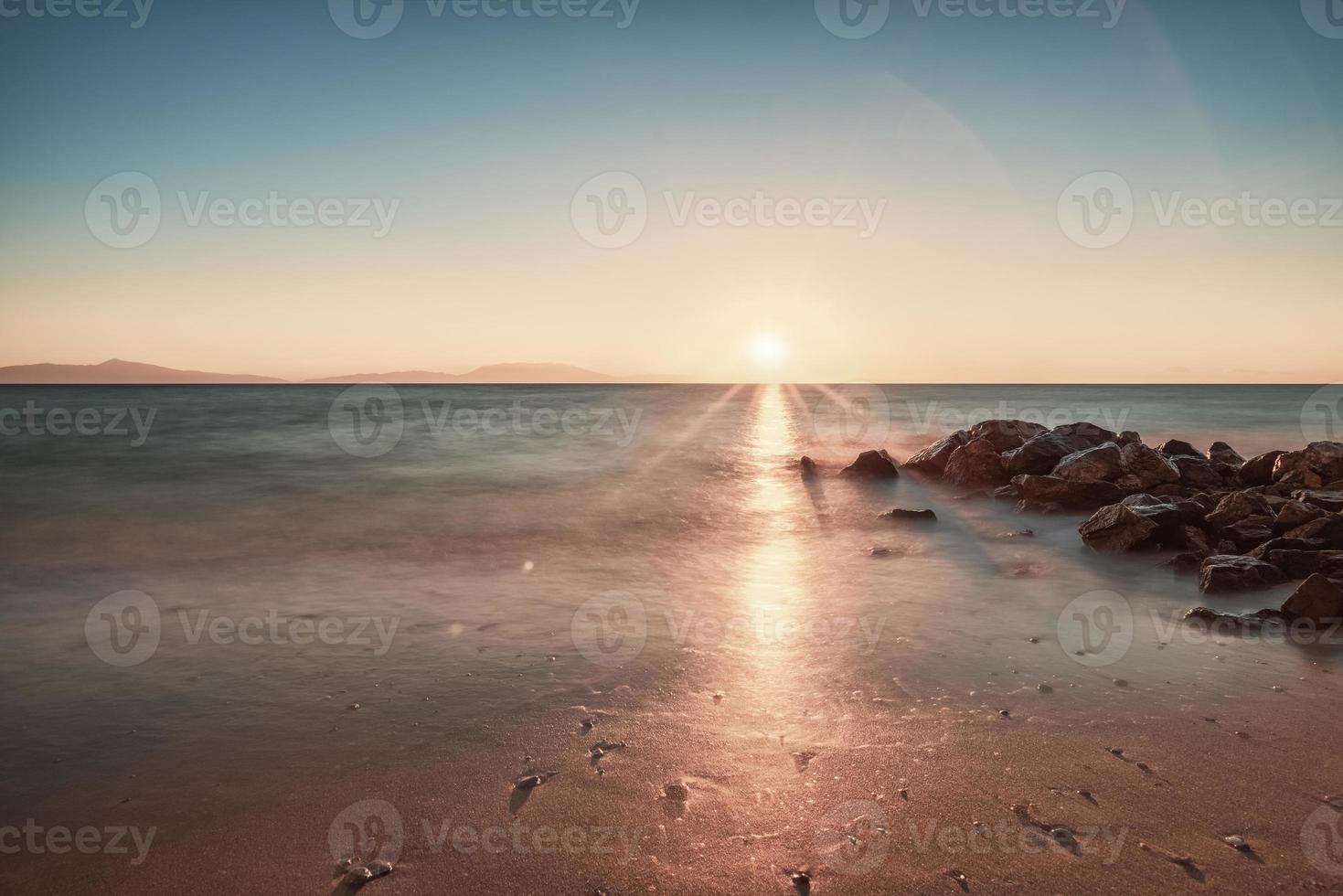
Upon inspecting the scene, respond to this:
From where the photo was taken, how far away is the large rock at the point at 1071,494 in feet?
44.2

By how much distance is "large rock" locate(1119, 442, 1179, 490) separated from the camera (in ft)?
45.7

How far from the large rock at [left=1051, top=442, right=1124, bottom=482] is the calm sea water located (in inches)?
68.0

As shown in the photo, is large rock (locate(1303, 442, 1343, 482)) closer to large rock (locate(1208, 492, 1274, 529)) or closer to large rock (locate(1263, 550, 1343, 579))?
large rock (locate(1208, 492, 1274, 529))

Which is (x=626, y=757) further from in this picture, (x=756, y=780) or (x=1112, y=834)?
(x=1112, y=834)

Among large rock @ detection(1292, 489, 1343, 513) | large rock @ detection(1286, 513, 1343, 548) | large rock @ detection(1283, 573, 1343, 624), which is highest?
large rock @ detection(1292, 489, 1343, 513)

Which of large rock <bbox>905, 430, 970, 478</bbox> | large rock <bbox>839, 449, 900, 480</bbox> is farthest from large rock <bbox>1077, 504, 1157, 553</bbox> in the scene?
large rock <bbox>839, 449, 900, 480</bbox>

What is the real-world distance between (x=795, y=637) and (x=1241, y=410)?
72.0 metres

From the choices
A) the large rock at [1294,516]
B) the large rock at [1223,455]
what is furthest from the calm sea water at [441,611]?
the large rock at [1223,455]

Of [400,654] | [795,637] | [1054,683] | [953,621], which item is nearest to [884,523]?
[953,621]

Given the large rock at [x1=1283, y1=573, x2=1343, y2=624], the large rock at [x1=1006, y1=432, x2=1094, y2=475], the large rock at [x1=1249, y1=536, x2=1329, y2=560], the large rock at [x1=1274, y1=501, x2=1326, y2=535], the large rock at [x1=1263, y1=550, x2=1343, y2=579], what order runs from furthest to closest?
the large rock at [x1=1006, y1=432, x2=1094, y2=475] < the large rock at [x1=1274, y1=501, x2=1326, y2=535] < the large rock at [x1=1249, y1=536, x2=1329, y2=560] < the large rock at [x1=1263, y1=550, x2=1343, y2=579] < the large rock at [x1=1283, y1=573, x2=1343, y2=624]

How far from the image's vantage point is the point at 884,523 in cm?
1304

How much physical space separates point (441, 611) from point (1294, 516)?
11589mm

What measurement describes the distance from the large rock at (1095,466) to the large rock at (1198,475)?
4.69 feet

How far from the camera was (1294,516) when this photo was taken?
9.70m
